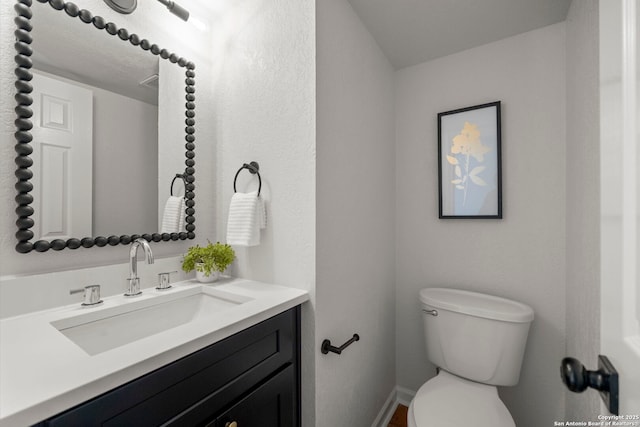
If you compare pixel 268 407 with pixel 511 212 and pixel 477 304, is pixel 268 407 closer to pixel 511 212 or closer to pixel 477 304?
pixel 477 304

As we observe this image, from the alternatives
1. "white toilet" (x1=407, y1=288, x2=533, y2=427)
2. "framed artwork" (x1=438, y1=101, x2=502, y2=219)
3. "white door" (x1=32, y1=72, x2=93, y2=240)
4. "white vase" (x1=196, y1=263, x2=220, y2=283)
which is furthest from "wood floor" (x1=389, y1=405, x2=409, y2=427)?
"white door" (x1=32, y1=72, x2=93, y2=240)

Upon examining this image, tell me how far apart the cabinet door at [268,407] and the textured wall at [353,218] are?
0.12 metres

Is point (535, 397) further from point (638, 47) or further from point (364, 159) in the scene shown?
point (638, 47)

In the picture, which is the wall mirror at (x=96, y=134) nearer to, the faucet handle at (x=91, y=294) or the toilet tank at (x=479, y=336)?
the faucet handle at (x=91, y=294)

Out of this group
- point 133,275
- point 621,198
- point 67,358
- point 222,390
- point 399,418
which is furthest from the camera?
point 399,418

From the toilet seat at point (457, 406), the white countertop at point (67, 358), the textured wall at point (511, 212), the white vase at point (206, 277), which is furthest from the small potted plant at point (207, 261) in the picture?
the textured wall at point (511, 212)

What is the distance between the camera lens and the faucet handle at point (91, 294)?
0.94m

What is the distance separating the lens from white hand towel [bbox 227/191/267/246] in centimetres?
118

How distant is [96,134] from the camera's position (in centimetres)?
106

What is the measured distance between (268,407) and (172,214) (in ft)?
2.88

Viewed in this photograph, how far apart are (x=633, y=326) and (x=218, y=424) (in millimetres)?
899

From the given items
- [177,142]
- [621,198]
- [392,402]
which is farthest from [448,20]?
[392,402]

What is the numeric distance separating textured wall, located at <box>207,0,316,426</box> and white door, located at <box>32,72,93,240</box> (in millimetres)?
523

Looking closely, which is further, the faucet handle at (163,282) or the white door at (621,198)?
the faucet handle at (163,282)
